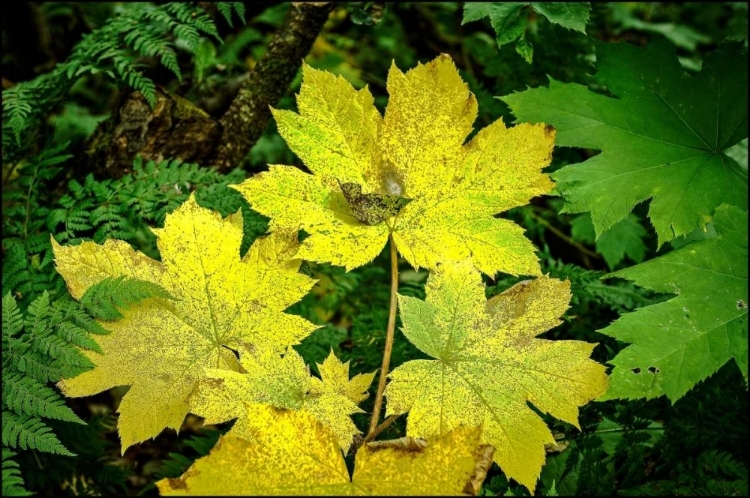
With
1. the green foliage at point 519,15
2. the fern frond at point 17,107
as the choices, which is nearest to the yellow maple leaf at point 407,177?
the green foliage at point 519,15

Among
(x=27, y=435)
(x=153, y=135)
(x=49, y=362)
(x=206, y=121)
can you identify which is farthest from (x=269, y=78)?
(x=27, y=435)

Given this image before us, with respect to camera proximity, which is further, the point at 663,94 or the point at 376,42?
the point at 376,42

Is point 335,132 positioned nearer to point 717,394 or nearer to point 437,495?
point 437,495

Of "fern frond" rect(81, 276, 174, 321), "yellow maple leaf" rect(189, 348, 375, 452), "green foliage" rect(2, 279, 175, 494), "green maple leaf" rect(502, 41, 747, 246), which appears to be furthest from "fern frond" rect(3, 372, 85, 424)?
"green maple leaf" rect(502, 41, 747, 246)

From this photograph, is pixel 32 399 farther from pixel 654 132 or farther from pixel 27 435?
pixel 654 132

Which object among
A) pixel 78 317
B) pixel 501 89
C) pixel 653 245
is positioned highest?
pixel 501 89

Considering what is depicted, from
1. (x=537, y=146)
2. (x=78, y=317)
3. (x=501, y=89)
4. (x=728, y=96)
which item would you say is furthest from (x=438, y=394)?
(x=501, y=89)

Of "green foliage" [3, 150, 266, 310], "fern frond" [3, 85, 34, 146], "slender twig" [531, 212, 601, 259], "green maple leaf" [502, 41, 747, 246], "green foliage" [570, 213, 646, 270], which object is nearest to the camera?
"green maple leaf" [502, 41, 747, 246]

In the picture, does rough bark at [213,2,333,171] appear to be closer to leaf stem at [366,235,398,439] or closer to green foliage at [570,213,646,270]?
leaf stem at [366,235,398,439]
